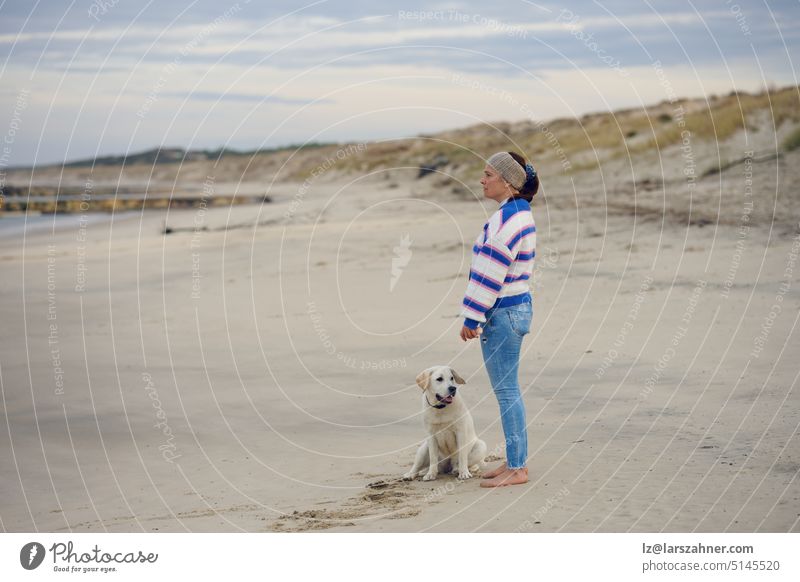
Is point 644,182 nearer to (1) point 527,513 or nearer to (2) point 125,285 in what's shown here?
(2) point 125,285

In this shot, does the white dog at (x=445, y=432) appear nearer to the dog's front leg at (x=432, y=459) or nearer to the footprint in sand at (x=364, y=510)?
the dog's front leg at (x=432, y=459)

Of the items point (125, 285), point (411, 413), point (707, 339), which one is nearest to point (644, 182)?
point (125, 285)

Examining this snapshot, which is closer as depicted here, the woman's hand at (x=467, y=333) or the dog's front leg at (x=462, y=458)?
the woman's hand at (x=467, y=333)

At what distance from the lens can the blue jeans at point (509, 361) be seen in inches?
302

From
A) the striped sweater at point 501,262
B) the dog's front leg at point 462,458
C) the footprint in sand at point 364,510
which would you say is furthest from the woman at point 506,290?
the footprint in sand at point 364,510

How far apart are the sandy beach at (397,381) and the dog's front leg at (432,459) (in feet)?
0.32

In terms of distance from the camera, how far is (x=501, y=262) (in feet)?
24.7

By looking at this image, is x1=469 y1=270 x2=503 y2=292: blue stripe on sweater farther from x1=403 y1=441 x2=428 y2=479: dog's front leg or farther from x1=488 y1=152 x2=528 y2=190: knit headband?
x1=403 y1=441 x2=428 y2=479: dog's front leg

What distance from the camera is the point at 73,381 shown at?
12.4 metres

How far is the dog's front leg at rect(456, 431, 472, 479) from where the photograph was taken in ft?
26.7

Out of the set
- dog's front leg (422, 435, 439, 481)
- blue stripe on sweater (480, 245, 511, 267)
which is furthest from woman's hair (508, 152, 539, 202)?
dog's front leg (422, 435, 439, 481)
